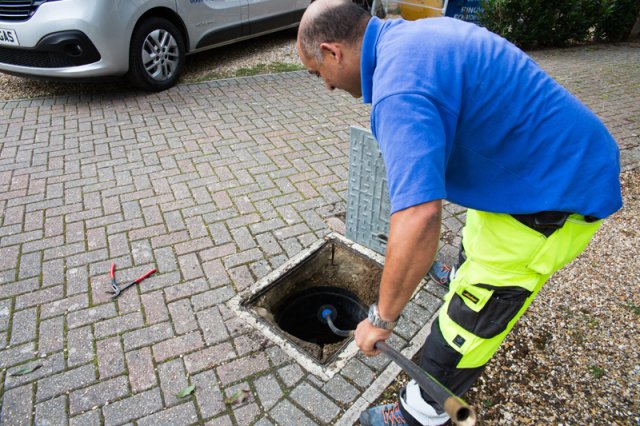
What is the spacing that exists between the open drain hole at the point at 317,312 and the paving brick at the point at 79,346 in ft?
4.16

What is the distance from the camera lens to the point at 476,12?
8.64 m

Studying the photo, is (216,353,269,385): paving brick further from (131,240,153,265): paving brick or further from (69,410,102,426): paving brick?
A: (131,240,153,265): paving brick

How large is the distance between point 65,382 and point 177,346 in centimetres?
59

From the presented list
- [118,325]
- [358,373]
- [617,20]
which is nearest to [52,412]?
[118,325]

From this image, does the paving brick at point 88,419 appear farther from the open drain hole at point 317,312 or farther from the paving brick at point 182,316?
the open drain hole at point 317,312

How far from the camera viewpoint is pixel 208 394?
7.46 feet

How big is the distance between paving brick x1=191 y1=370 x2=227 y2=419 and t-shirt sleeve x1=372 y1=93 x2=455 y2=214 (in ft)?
5.18

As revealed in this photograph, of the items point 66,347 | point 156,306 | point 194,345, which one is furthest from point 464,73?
point 66,347

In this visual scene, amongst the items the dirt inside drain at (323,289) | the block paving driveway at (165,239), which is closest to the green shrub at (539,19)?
the block paving driveway at (165,239)

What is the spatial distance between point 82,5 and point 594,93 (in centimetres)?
716

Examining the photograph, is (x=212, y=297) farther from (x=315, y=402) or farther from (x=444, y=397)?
(x=444, y=397)

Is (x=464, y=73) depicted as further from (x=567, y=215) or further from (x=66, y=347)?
(x=66, y=347)

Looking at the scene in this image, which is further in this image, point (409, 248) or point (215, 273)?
point (215, 273)

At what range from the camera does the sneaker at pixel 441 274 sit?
9.84 ft
